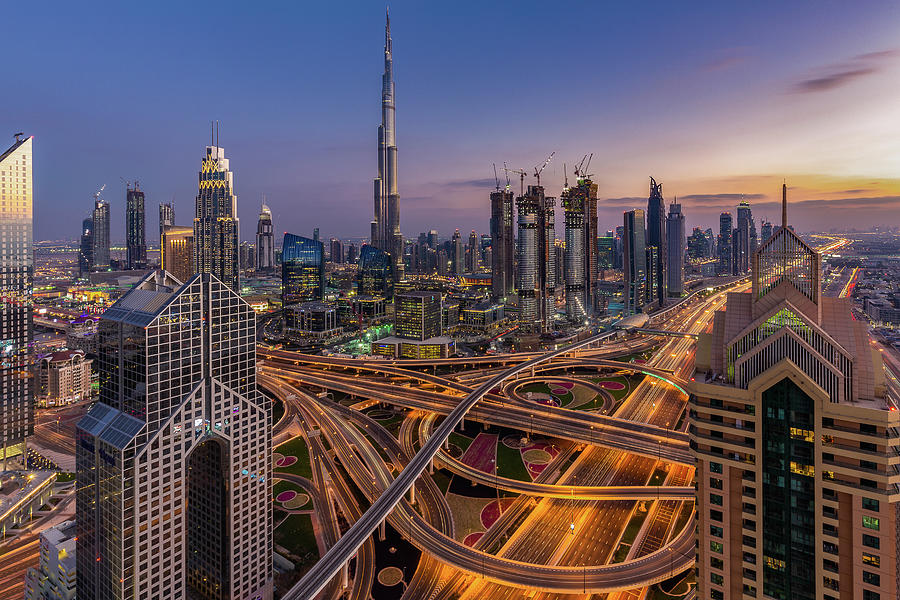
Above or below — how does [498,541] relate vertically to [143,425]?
below

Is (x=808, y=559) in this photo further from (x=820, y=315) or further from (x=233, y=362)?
(x=233, y=362)

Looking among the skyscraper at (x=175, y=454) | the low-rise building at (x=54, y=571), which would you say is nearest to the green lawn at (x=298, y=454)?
the skyscraper at (x=175, y=454)

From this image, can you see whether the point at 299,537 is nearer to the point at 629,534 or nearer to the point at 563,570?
the point at 563,570

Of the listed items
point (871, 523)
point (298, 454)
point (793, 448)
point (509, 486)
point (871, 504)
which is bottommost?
point (509, 486)

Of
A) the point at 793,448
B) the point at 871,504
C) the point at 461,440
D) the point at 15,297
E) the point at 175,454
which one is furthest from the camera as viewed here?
the point at 461,440

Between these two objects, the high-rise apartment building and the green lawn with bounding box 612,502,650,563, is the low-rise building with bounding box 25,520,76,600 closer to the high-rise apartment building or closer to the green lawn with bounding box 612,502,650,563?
the high-rise apartment building

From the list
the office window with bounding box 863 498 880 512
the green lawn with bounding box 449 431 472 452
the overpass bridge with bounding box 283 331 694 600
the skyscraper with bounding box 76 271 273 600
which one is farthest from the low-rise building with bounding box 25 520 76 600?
the office window with bounding box 863 498 880 512

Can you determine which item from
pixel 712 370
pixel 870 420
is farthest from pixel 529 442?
pixel 870 420

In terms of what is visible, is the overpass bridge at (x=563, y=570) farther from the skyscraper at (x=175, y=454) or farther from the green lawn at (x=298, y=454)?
the green lawn at (x=298, y=454)

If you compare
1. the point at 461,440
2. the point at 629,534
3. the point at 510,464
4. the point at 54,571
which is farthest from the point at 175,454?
the point at 461,440
